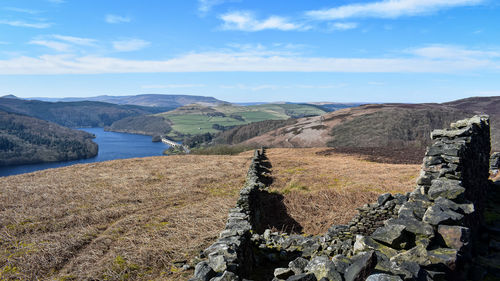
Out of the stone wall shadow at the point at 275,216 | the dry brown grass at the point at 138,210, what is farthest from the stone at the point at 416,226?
the stone wall shadow at the point at 275,216

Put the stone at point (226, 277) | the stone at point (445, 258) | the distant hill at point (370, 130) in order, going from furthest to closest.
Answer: the distant hill at point (370, 130) → the stone at point (445, 258) → the stone at point (226, 277)

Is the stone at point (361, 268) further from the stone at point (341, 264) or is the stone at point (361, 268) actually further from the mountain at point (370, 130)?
the mountain at point (370, 130)

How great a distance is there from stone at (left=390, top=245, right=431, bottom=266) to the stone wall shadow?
22.1ft

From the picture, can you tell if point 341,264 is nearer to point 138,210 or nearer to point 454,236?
point 454,236

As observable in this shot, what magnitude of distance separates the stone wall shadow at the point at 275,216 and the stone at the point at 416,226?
6016mm

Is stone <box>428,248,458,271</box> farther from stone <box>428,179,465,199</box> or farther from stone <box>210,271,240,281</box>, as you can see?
stone <box>210,271,240,281</box>

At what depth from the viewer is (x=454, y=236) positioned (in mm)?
5703

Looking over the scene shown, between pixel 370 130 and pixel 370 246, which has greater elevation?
pixel 370 130

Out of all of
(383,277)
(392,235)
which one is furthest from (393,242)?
(383,277)

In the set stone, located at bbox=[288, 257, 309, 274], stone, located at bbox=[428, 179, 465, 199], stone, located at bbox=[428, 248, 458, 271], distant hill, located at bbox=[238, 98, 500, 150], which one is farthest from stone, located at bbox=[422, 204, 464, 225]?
distant hill, located at bbox=[238, 98, 500, 150]

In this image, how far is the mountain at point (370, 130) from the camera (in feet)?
214

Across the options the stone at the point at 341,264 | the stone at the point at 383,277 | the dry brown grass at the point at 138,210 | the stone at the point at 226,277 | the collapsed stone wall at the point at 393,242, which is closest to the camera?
the stone at the point at 383,277

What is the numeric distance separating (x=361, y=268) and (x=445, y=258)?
2023 mm

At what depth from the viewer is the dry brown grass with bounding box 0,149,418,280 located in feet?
26.1
